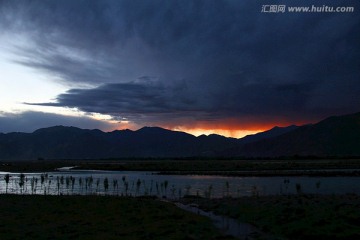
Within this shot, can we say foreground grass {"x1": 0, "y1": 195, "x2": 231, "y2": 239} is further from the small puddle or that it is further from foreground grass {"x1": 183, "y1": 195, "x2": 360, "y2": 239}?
foreground grass {"x1": 183, "y1": 195, "x2": 360, "y2": 239}

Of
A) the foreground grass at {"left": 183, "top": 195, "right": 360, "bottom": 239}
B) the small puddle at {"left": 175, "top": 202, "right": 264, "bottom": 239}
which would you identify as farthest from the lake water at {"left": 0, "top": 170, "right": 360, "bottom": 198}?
the small puddle at {"left": 175, "top": 202, "right": 264, "bottom": 239}

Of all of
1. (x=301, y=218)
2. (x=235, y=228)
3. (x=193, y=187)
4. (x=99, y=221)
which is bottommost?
(x=235, y=228)

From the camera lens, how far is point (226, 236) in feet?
82.4

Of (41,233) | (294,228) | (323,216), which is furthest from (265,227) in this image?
(41,233)

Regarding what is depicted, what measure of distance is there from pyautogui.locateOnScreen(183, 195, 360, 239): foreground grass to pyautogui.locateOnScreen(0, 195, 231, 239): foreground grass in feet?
13.7

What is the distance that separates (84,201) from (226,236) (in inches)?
936

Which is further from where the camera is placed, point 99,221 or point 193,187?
point 193,187

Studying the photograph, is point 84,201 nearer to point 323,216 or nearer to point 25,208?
point 25,208

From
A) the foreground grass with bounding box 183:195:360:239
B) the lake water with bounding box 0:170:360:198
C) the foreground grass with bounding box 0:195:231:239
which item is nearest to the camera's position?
the foreground grass with bounding box 183:195:360:239

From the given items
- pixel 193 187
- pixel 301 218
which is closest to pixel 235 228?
pixel 301 218

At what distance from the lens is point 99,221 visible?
31047mm

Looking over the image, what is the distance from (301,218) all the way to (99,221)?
54.0 ft

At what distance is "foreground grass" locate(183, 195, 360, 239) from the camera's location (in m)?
24.4

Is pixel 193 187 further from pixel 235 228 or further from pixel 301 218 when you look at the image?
pixel 301 218
